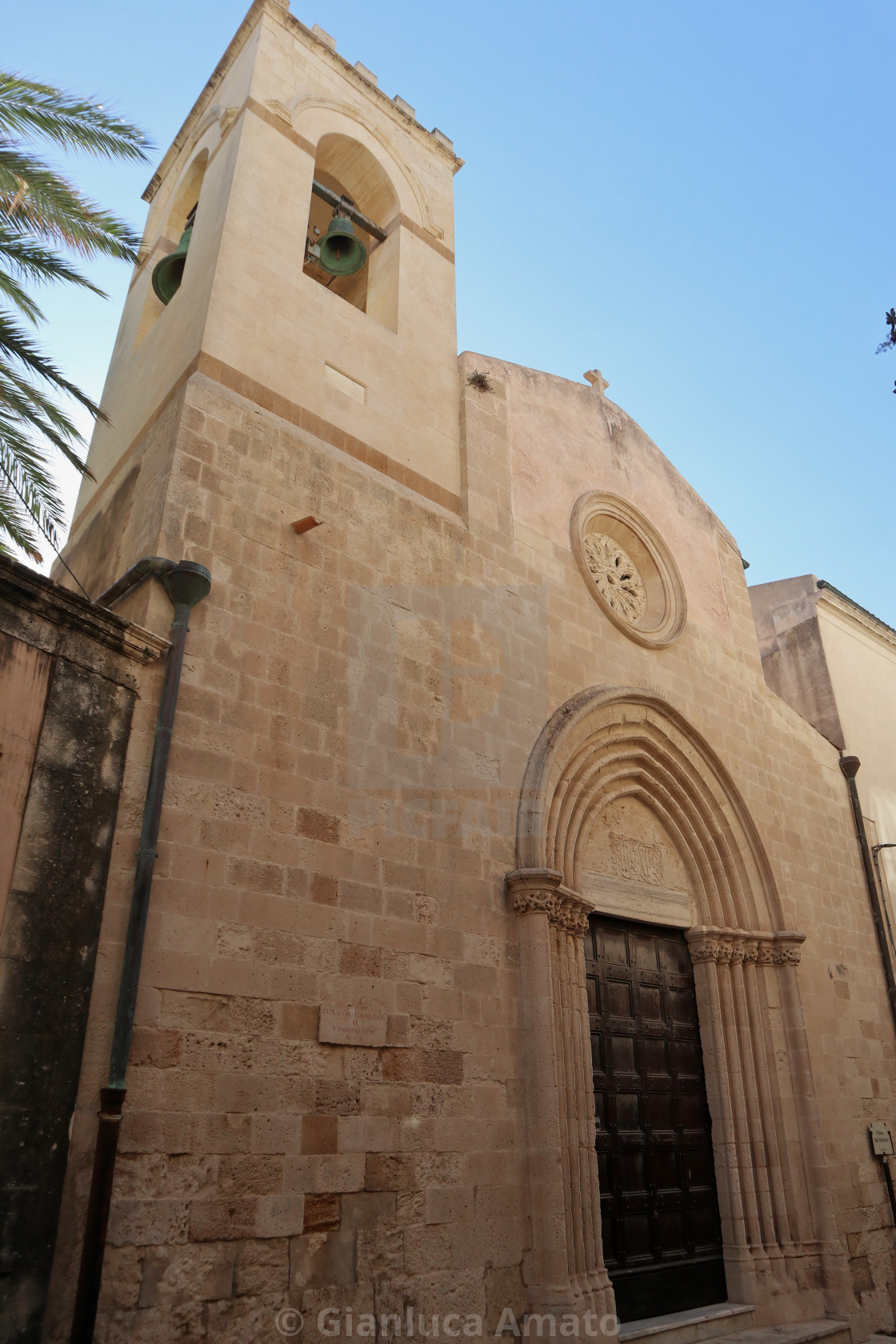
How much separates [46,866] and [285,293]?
4.78 meters

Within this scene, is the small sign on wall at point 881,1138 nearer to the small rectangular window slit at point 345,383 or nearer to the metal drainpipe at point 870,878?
the metal drainpipe at point 870,878

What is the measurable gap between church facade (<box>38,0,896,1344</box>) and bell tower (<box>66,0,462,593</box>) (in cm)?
4

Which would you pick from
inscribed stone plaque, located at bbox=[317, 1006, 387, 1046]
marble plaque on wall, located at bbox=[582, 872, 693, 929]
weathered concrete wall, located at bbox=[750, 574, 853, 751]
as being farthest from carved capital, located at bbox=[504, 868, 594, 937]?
weathered concrete wall, located at bbox=[750, 574, 853, 751]

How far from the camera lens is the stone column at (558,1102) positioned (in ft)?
18.7

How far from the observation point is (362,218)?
29.3 feet

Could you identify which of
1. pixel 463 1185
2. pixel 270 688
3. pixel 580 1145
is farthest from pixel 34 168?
pixel 580 1145

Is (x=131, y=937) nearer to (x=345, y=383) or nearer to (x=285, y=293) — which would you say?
(x=345, y=383)

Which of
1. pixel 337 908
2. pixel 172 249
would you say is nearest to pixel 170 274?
pixel 172 249

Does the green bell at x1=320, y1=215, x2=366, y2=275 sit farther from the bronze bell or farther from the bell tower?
the bronze bell

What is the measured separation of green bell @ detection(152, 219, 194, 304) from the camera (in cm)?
819

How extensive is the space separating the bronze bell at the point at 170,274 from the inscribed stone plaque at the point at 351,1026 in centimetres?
614

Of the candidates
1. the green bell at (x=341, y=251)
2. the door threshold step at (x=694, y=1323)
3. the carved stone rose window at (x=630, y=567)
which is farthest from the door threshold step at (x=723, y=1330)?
the green bell at (x=341, y=251)

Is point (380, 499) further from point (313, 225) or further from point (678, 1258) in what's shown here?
point (678, 1258)

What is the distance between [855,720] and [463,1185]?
8.83 meters
